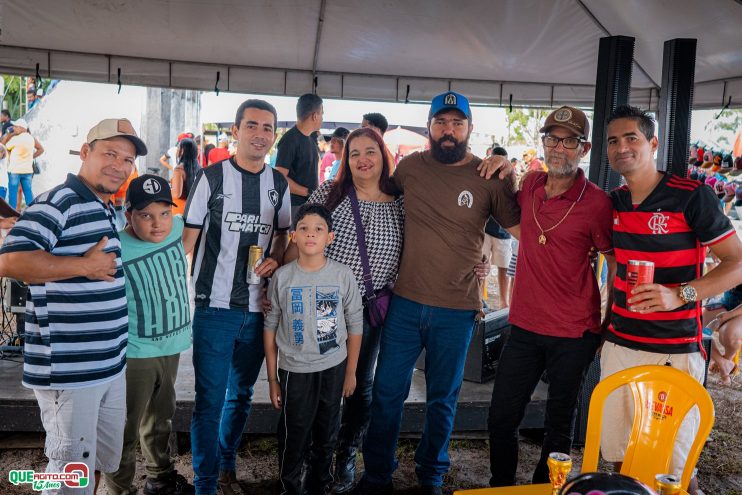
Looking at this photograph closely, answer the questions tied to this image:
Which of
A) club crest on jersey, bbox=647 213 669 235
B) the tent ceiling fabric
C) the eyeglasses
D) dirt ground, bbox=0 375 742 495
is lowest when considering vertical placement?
dirt ground, bbox=0 375 742 495

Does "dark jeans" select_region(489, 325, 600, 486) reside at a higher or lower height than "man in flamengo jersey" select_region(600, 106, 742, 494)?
lower

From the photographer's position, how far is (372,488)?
3.13 metres

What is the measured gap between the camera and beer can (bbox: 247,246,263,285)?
2.78m

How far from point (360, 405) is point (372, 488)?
0.45 m

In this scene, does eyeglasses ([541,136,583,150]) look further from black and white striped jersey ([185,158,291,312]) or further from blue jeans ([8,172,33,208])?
blue jeans ([8,172,33,208])

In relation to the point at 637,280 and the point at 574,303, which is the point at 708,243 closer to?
the point at 637,280

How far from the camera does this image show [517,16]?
4.77 metres

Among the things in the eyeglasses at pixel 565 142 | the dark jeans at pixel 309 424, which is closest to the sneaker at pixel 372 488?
the dark jeans at pixel 309 424

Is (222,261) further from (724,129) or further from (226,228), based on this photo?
(724,129)

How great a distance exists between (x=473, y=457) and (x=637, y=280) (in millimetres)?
2176

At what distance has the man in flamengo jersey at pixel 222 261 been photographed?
2.87 meters

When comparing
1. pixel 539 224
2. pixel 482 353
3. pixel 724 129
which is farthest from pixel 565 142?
pixel 724 129

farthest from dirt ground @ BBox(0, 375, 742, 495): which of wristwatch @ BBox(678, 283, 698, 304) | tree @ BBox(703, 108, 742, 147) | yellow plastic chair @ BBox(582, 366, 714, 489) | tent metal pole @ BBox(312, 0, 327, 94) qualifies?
tree @ BBox(703, 108, 742, 147)

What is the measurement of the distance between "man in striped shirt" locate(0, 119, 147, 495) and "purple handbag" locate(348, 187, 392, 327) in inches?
44.8
